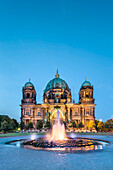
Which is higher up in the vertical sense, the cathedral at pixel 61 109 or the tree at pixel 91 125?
the cathedral at pixel 61 109

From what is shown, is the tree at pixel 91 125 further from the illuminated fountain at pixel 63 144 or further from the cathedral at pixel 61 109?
the illuminated fountain at pixel 63 144

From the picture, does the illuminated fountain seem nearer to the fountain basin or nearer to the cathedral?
the fountain basin

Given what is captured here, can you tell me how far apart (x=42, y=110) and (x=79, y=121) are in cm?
1876

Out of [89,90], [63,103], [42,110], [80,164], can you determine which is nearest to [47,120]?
[42,110]

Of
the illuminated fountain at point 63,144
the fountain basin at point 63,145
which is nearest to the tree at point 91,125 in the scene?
the illuminated fountain at point 63,144

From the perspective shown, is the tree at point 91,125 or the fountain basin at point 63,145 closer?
the fountain basin at point 63,145

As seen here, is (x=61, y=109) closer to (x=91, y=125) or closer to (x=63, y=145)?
(x=91, y=125)

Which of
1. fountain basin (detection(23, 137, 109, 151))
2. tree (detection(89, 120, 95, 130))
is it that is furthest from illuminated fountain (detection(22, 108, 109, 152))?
tree (detection(89, 120, 95, 130))

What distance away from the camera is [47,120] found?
82.2 metres

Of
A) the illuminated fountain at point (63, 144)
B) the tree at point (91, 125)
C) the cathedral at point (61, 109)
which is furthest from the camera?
the cathedral at point (61, 109)

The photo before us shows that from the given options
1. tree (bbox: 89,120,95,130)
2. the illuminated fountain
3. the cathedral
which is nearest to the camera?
the illuminated fountain

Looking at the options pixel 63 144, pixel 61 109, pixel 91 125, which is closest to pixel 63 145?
pixel 63 144

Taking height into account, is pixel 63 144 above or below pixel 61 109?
below

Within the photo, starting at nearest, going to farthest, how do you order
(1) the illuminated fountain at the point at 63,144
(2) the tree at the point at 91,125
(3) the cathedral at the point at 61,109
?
(1) the illuminated fountain at the point at 63,144 < (2) the tree at the point at 91,125 < (3) the cathedral at the point at 61,109
